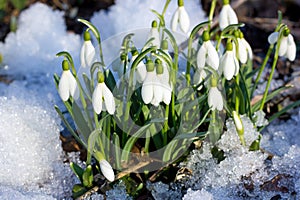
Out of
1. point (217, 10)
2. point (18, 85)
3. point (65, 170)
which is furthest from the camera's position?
point (217, 10)

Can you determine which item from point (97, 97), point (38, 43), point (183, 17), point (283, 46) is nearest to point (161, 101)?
point (97, 97)

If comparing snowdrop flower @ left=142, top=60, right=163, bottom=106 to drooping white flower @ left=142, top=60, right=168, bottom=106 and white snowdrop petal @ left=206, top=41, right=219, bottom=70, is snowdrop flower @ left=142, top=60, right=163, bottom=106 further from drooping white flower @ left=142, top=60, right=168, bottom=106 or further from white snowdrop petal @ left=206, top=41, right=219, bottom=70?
white snowdrop petal @ left=206, top=41, right=219, bottom=70

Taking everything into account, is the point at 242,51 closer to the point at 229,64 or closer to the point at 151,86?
the point at 229,64

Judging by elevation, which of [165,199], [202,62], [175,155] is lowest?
[165,199]

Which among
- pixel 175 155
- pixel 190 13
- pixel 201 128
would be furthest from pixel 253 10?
pixel 175 155

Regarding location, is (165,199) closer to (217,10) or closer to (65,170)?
(65,170)

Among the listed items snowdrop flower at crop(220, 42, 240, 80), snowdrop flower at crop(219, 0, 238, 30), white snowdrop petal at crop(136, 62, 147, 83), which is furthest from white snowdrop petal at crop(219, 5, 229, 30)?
white snowdrop petal at crop(136, 62, 147, 83)

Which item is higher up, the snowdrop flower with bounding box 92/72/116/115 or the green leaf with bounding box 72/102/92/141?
the snowdrop flower with bounding box 92/72/116/115

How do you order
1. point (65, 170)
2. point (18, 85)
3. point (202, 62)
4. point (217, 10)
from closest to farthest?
1. point (202, 62)
2. point (65, 170)
3. point (18, 85)
4. point (217, 10)

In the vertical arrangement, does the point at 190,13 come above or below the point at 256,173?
above
